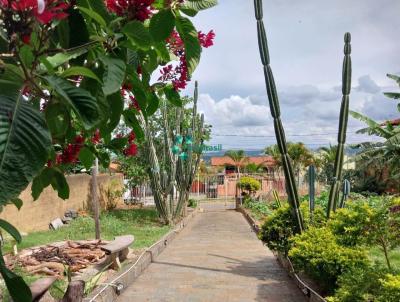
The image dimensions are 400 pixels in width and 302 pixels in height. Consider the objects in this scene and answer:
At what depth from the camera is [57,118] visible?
162 centimetres

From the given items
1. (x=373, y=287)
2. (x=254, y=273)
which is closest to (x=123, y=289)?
(x=254, y=273)

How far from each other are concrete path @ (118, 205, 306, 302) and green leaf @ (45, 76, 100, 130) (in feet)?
15.8

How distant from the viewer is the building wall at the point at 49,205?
993 cm

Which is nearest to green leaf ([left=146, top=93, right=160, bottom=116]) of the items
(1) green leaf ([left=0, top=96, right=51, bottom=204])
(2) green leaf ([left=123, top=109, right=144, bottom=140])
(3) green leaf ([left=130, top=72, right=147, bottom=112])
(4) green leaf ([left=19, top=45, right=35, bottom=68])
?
(2) green leaf ([left=123, top=109, right=144, bottom=140])

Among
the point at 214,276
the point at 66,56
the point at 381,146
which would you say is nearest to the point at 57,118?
the point at 66,56

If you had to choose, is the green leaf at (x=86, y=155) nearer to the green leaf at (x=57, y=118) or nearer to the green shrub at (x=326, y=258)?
the green leaf at (x=57, y=118)

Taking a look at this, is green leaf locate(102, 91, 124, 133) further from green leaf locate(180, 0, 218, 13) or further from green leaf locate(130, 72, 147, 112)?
green leaf locate(180, 0, 218, 13)

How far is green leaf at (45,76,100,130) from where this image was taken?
1.13 metres

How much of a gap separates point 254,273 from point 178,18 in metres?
6.29

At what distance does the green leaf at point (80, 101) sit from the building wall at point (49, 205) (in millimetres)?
6583

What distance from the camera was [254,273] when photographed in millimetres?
7277

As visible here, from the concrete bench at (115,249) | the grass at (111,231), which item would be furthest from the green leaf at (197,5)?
the grass at (111,231)

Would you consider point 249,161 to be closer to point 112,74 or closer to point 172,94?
point 172,94

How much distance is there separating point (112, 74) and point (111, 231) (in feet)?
34.6
